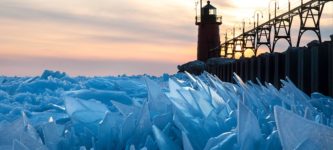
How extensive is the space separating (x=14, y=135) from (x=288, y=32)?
40607 mm

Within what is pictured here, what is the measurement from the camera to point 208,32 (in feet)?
161

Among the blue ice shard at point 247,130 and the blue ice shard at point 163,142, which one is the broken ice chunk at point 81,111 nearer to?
the blue ice shard at point 163,142

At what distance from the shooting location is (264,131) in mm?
872

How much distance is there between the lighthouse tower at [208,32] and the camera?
48.8 metres

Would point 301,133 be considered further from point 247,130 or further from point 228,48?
point 228,48

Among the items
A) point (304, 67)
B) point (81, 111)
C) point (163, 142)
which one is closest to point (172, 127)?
point (163, 142)

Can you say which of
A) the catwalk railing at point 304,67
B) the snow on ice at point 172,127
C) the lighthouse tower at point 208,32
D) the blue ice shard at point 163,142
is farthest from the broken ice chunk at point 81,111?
the lighthouse tower at point 208,32

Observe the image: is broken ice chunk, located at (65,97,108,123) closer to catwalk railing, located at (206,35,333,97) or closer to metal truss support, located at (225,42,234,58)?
catwalk railing, located at (206,35,333,97)

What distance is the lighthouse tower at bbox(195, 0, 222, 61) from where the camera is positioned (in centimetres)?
4878

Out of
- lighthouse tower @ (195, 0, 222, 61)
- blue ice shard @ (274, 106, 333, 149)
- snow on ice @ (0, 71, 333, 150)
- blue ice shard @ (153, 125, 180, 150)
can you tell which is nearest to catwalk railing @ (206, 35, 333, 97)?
snow on ice @ (0, 71, 333, 150)

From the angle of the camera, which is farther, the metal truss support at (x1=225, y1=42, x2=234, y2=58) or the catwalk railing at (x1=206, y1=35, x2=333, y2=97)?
the metal truss support at (x1=225, y1=42, x2=234, y2=58)

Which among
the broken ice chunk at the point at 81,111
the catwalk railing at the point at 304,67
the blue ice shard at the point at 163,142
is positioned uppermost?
the broken ice chunk at the point at 81,111

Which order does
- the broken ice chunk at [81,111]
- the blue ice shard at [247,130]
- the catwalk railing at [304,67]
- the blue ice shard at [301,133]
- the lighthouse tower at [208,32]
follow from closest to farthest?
the blue ice shard at [301,133]
the blue ice shard at [247,130]
the broken ice chunk at [81,111]
the catwalk railing at [304,67]
the lighthouse tower at [208,32]

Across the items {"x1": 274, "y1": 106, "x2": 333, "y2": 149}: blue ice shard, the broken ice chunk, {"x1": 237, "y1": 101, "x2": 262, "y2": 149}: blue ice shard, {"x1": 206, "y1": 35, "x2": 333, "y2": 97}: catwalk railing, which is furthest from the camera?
{"x1": 206, "y1": 35, "x2": 333, "y2": 97}: catwalk railing
